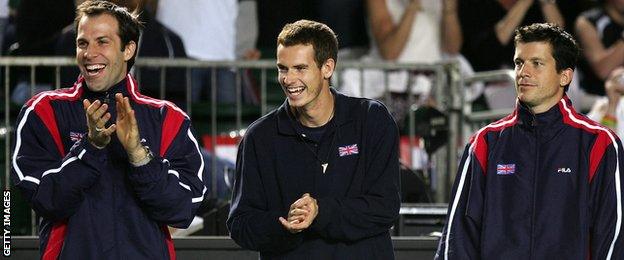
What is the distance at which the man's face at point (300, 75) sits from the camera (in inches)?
217

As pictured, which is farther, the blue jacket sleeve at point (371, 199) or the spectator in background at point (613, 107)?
the spectator in background at point (613, 107)

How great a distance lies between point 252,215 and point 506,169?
108cm

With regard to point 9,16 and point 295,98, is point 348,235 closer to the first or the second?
point 295,98

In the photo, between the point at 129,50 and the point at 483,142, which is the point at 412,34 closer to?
the point at 483,142

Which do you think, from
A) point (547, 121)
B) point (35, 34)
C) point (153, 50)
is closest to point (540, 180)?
point (547, 121)

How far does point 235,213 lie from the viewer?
5.58 metres

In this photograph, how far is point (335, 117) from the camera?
5.59 metres

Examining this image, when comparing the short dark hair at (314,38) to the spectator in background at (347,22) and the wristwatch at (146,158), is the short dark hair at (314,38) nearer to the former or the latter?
the wristwatch at (146,158)

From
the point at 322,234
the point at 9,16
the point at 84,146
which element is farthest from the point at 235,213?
the point at 9,16

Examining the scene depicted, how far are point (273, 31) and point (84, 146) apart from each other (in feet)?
20.2

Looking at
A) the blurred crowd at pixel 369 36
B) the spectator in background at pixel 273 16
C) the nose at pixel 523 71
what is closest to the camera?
the nose at pixel 523 71

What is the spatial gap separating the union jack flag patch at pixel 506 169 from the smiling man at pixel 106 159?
1260mm

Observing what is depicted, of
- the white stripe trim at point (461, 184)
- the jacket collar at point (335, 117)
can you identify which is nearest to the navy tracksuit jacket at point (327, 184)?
the jacket collar at point (335, 117)

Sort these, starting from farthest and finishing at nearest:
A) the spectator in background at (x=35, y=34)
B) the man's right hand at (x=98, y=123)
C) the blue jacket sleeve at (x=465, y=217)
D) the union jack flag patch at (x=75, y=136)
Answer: the spectator in background at (x=35, y=34) < the blue jacket sleeve at (x=465, y=217) < the union jack flag patch at (x=75, y=136) < the man's right hand at (x=98, y=123)
